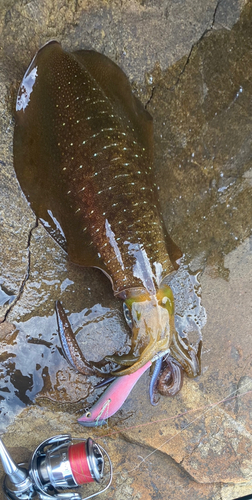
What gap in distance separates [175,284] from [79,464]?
6.24 feet

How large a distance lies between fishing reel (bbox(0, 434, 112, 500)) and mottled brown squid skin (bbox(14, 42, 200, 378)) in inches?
33.6

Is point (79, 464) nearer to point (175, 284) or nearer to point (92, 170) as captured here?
point (175, 284)

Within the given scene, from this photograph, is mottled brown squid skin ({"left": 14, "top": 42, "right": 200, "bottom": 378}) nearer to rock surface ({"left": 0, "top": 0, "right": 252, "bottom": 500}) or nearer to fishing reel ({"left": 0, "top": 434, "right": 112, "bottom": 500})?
rock surface ({"left": 0, "top": 0, "right": 252, "bottom": 500})

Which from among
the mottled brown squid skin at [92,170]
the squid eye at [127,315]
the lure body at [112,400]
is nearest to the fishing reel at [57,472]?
the lure body at [112,400]

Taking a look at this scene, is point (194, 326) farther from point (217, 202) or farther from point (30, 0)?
point (30, 0)

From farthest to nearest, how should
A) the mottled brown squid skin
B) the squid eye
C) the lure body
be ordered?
the squid eye, the lure body, the mottled brown squid skin

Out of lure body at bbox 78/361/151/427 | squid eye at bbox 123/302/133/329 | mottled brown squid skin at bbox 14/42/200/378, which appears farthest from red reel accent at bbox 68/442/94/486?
squid eye at bbox 123/302/133/329

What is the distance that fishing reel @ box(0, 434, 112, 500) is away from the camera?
11.2 feet

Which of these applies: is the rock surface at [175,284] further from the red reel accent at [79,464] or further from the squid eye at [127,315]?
the red reel accent at [79,464]

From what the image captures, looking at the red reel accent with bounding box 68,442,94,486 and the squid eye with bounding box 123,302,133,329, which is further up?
the squid eye with bounding box 123,302,133,329

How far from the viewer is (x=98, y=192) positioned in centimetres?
357

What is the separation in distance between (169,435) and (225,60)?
3.91m

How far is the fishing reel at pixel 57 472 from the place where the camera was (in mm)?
3404

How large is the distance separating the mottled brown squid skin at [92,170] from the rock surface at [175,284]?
0.16m
